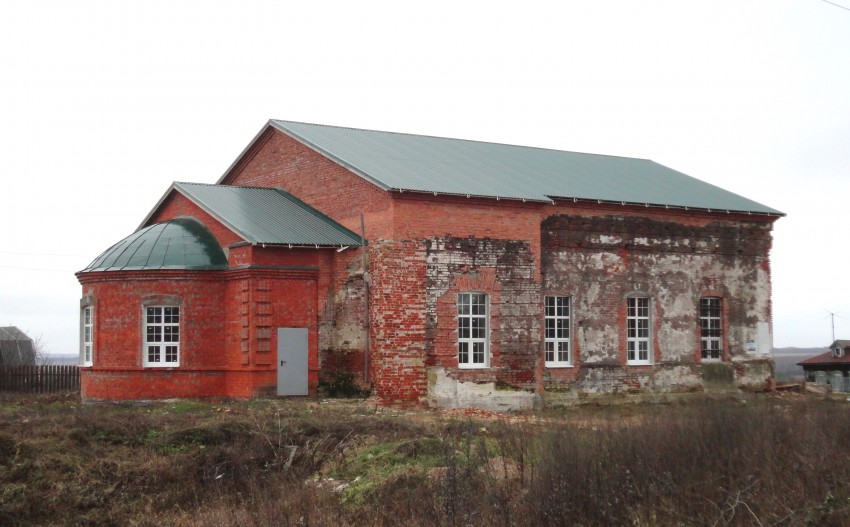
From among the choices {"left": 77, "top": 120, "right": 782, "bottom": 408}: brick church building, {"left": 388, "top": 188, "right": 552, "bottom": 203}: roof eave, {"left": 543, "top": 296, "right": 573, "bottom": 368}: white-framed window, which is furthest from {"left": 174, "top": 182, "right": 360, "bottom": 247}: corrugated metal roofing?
{"left": 543, "top": 296, "right": 573, "bottom": 368}: white-framed window

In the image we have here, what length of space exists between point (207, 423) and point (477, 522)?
8.52m

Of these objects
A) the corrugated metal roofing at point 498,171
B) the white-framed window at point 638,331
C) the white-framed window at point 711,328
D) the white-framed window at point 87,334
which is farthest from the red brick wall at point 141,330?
the white-framed window at point 711,328

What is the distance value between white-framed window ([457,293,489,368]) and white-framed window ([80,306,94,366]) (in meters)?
9.25

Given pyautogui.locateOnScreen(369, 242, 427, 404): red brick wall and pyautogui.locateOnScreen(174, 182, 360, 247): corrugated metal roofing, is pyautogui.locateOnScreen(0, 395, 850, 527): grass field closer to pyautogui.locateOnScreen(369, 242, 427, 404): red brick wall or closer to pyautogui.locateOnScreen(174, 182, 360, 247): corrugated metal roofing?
pyautogui.locateOnScreen(369, 242, 427, 404): red brick wall

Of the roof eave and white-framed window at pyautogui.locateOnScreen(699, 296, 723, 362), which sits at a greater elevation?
the roof eave

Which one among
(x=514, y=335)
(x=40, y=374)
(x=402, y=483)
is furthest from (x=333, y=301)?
(x=40, y=374)

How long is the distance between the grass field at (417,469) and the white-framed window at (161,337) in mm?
3261

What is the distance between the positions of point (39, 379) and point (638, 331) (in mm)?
18447

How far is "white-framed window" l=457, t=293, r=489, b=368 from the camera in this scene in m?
23.4

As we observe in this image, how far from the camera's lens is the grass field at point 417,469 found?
36.3 feet

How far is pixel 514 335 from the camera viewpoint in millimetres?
23891

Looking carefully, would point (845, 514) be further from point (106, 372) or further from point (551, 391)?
point (106, 372)

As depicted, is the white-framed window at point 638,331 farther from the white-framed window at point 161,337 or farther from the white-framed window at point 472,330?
the white-framed window at point 161,337

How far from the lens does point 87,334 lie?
25.2 m
